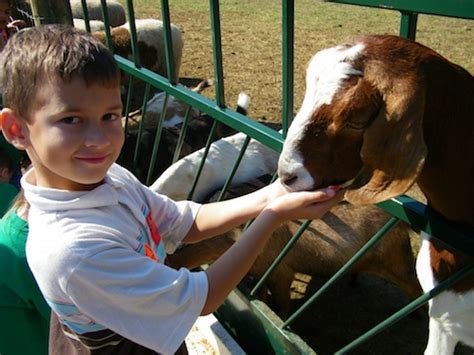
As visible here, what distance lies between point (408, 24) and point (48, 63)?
874mm

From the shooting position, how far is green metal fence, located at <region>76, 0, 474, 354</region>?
1270 mm

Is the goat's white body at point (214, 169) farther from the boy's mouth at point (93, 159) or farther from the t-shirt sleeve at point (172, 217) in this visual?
the boy's mouth at point (93, 159)

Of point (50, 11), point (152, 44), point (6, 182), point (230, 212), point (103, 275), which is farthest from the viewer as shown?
point (152, 44)

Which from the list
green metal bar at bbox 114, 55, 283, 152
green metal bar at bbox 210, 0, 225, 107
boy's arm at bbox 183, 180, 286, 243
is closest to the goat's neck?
boy's arm at bbox 183, 180, 286, 243

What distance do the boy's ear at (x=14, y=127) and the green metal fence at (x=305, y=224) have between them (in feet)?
2.73

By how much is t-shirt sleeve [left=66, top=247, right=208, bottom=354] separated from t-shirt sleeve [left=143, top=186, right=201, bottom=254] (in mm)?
381

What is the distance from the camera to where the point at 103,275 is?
106 cm

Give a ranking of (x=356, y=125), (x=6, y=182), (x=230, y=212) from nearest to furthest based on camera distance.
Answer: (x=356, y=125) → (x=230, y=212) → (x=6, y=182)

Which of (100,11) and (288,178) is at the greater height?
(288,178)

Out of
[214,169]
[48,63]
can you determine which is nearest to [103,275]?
[48,63]

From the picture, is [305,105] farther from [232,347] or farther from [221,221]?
[232,347]

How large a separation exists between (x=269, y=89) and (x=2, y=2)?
3580 millimetres

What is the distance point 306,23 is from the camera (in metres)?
9.90

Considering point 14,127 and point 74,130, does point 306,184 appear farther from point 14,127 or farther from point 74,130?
point 14,127
